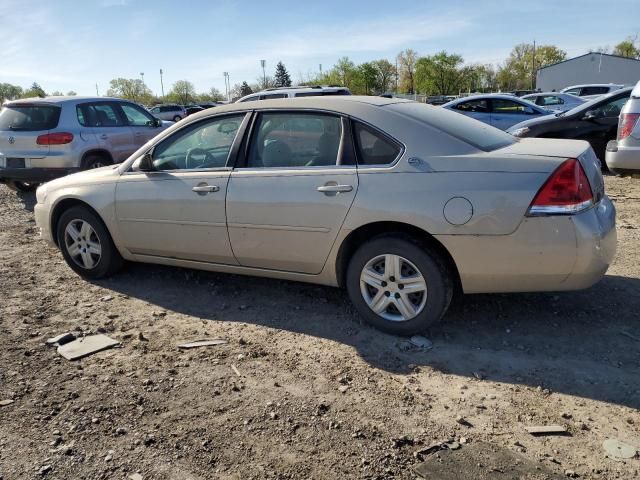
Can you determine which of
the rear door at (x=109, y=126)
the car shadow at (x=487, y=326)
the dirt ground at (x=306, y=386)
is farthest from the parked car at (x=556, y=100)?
the car shadow at (x=487, y=326)

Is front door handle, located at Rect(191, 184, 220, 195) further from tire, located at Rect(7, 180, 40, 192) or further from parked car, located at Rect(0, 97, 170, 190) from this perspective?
tire, located at Rect(7, 180, 40, 192)

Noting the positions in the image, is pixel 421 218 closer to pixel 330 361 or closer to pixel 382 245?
pixel 382 245

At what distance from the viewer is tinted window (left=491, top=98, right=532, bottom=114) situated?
13.9m

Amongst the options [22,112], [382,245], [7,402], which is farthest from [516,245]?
[22,112]

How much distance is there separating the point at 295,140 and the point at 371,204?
87 cm

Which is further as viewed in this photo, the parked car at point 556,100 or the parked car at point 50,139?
the parked car at point 556,100

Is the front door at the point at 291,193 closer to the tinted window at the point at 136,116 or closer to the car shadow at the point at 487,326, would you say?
the car shadow at the point at 487,326

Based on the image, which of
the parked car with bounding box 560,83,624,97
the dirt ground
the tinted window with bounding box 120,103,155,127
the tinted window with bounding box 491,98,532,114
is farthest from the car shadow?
the parked car with bounding box 560,83,624,97

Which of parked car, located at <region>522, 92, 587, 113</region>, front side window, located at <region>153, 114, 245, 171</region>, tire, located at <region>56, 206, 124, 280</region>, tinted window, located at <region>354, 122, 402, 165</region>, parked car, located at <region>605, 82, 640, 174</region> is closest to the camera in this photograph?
tinted window, located at <region>354, 122, 402, 165</region>

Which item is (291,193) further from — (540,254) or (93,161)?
(93,161)

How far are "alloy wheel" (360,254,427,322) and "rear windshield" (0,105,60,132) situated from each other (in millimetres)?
7437

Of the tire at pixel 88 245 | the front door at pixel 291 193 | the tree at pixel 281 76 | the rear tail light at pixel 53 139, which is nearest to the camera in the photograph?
the front door at pixel 291 193

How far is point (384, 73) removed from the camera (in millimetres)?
93062

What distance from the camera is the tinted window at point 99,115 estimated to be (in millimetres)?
9531
